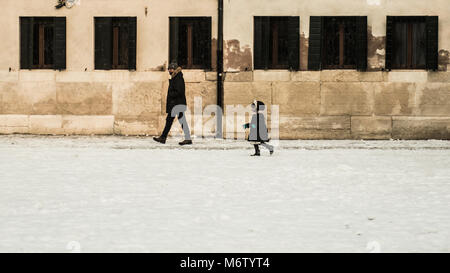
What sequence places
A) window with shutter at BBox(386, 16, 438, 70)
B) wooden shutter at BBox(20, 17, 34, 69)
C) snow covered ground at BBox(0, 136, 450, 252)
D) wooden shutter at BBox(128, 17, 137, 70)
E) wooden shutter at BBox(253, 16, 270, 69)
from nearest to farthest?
snow covered ground at BBox(0, 136, 450, 252)
window with shutter at BBox(386, 16, 438, 70)
wooden shutter at BBox(253, 16, 270, 69)
wooden shutter at BBox(128, 17, 137, 70)
wooden shutter at BBox(20, 17, 34, 69)

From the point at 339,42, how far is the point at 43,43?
7.53 m

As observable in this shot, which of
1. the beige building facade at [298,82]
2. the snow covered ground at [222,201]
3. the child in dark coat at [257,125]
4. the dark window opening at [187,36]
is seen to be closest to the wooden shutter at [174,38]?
the dark window opening at [187,36]

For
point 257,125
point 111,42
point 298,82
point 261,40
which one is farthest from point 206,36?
point 257,125

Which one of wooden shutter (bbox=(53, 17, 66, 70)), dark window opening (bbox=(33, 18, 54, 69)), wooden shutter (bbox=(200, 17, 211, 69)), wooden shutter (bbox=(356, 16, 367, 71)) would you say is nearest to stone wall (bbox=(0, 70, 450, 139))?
wooden shutter (bbox=(356, 16, 367, 71))

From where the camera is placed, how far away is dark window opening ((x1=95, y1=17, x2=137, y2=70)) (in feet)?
72.7

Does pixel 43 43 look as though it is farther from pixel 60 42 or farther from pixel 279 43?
pixel 279 43

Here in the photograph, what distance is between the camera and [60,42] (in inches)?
876

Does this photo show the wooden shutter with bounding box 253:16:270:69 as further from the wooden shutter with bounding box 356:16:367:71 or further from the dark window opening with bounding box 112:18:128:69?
the dark window opening with bounding box 112:18:128:69

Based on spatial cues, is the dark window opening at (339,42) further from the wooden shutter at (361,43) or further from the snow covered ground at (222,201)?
the snow covered ground at (222,201)

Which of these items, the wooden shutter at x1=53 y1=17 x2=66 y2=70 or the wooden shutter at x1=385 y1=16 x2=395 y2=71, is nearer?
the wooden shutter at x1=385 y1=16 x2=395 y2=71

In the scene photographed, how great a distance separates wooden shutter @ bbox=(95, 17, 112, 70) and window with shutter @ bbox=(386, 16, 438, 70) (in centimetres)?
694

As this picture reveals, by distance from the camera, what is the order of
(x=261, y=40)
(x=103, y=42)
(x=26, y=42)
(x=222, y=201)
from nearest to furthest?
(x=222, y=201) < (x=261, y=40) < (x=103, y=42) < (x=26, y=42)

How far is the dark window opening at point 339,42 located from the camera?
21781 millimetres
